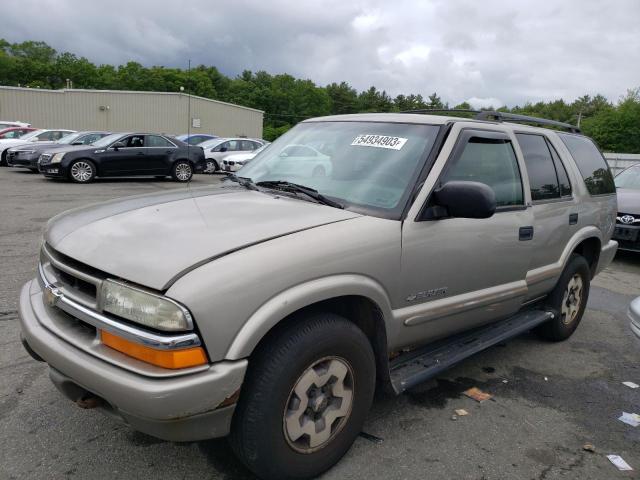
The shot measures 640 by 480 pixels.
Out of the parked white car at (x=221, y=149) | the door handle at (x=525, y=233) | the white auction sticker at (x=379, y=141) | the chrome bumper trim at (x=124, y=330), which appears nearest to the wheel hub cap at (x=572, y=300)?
the door handle at (x=525, y=233)

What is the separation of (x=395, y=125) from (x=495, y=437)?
1.98 m

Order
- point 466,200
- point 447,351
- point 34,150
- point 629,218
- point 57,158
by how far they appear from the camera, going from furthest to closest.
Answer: point 34,150 < point 57,158 < point 629,218 < point 447,351 < point 466,200

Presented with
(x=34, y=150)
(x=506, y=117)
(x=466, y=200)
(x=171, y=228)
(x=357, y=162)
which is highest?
(x=506, y=117)

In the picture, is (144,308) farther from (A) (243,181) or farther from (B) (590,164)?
(B) (590,164)

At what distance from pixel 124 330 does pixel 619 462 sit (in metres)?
2.67

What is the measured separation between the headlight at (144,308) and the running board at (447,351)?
1.31 meters

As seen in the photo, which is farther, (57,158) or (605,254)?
(57,158)

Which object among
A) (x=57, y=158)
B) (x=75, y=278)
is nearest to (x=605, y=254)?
(x=75, y=278)

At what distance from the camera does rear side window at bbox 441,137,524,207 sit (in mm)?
3133

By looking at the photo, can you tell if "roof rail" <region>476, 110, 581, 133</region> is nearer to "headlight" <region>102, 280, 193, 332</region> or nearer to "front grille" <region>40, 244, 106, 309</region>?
"headlight" <region>102, 280, 193, 332</region>

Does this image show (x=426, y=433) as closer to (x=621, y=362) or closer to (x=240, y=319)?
(x=240, y=319)

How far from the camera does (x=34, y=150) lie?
16.6 m

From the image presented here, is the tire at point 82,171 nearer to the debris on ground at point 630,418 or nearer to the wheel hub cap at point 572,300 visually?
the wheel hub cap at point 572,300

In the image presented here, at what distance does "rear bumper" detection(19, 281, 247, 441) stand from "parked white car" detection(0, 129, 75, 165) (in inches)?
774
